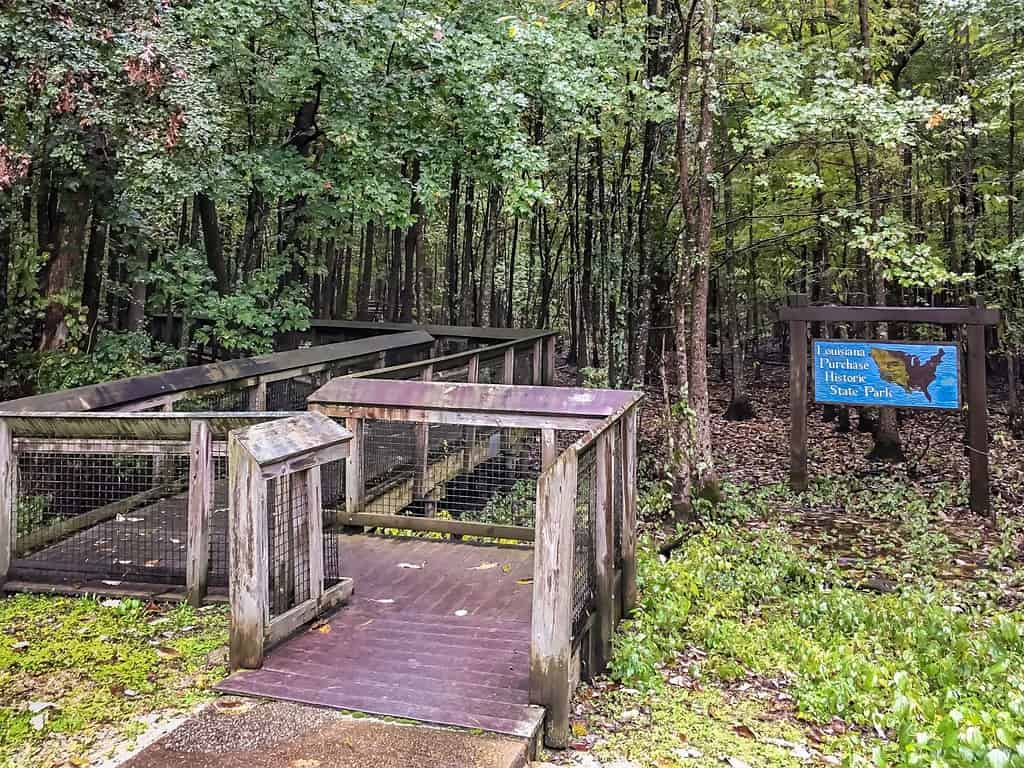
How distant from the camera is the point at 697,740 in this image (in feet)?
11.2

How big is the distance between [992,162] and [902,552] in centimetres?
1014

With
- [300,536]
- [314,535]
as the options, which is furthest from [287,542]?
[314,535]

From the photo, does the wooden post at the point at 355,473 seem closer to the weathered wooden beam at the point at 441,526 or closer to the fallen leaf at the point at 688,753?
the weathered wooden beam at the point at 441,526

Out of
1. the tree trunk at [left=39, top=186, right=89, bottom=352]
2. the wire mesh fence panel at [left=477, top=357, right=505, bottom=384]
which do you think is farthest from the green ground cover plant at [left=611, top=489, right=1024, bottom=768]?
the tree trunk at [left=39, top=186, right=89, bottom=352]

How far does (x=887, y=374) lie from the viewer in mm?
10383

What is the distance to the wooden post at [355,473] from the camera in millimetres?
5781

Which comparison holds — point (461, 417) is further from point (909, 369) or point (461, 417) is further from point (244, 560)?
point (909, 369)

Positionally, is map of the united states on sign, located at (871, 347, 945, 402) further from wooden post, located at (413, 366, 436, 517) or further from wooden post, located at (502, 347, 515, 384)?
wooden post, located at (413, 366, 436, 517)

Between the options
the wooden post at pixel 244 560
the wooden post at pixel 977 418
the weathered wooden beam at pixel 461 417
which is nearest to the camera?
the wooden post at pixel 244 560

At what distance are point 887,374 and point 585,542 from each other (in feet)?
26.2

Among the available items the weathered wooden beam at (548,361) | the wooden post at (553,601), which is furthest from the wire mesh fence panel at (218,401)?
the weathered wooden beam at (548,361)

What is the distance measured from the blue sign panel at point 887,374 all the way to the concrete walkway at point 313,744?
30.1ft

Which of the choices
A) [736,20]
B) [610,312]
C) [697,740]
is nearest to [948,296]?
[610,312]

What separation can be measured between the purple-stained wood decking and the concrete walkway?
0.10 metres
